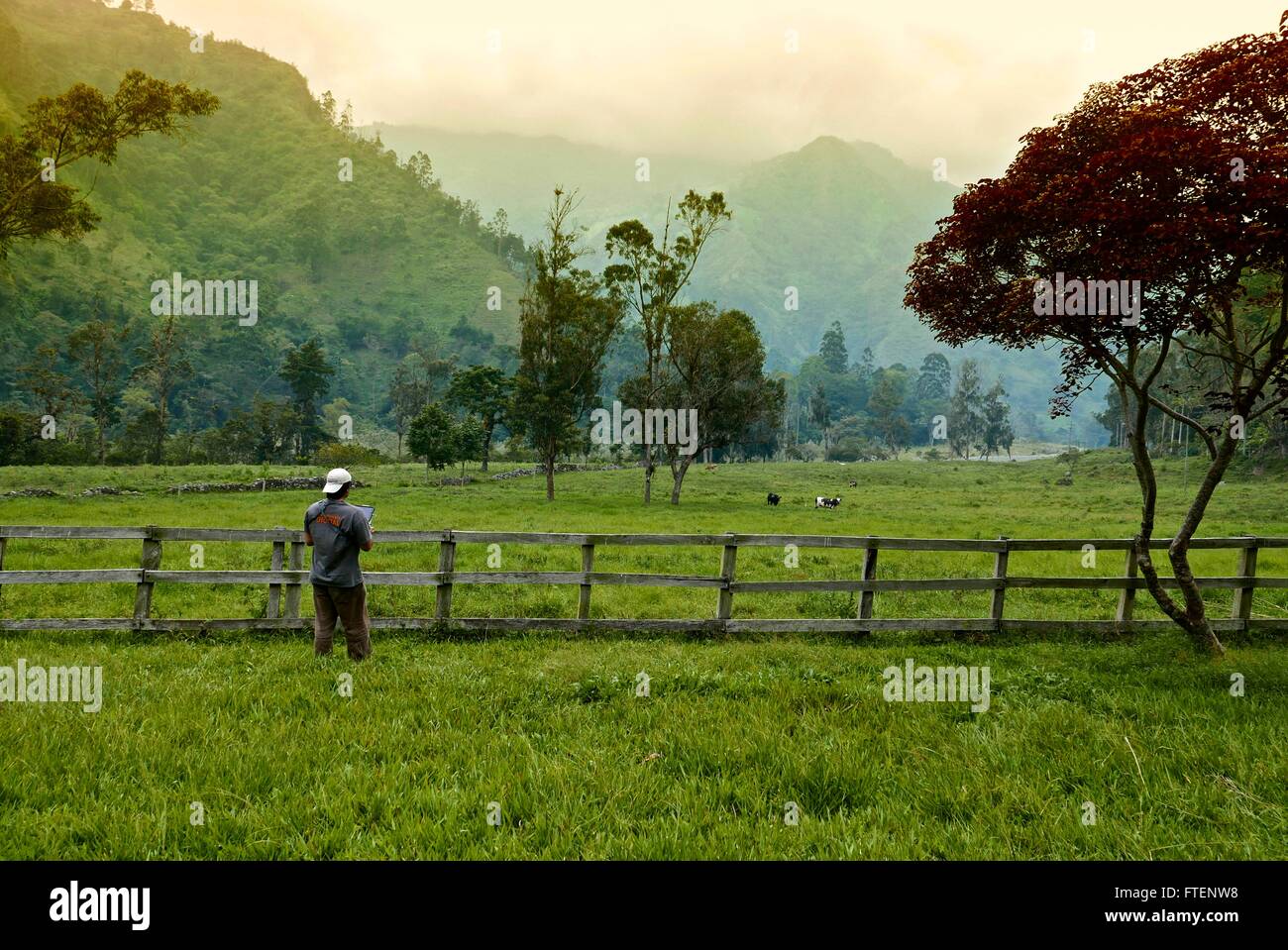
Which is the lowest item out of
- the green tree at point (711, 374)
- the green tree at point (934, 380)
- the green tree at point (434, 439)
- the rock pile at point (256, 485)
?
the rock pile at point (256, 485)

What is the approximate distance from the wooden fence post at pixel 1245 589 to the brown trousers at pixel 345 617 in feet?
41.1

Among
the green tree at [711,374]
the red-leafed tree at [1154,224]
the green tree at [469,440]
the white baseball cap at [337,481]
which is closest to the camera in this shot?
the red-leafed tree at [1154,224]

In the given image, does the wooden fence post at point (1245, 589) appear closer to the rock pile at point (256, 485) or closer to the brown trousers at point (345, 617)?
the brown trousers at point (345, 617)

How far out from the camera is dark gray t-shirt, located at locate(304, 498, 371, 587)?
26.3 ft

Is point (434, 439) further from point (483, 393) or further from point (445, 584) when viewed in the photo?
point (445, 584)

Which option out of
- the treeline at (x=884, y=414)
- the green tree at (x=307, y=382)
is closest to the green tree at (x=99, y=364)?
the green tree at (x=307, y=382)

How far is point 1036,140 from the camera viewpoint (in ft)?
30.9

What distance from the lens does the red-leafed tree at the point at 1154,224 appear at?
302 inches

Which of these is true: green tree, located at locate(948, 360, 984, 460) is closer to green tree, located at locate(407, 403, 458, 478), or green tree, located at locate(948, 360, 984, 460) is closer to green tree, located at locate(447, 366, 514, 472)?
green tree, located at locate(447, 366, 514, 472)

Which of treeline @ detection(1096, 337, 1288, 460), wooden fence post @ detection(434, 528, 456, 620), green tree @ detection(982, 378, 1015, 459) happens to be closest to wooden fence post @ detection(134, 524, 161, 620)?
wooden fence post @ detection(434, 528, 456, 620)

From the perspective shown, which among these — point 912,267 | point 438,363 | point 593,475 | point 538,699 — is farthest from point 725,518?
point 438,363

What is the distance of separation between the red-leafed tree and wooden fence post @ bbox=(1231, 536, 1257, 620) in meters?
2.15

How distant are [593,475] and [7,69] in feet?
656

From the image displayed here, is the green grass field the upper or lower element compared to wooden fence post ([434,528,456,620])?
lower
